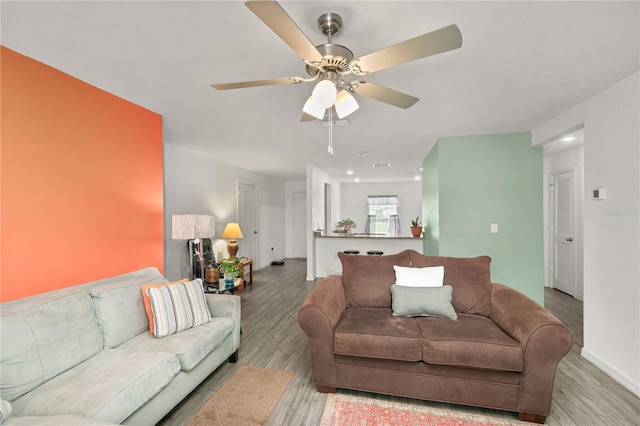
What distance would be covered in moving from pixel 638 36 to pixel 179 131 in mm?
4156

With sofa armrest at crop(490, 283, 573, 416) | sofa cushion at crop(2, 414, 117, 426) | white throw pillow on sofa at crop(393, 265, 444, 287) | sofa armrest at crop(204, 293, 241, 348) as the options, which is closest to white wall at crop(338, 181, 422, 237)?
white throw pillow on sofa at crop(393, 265, 444, 287)

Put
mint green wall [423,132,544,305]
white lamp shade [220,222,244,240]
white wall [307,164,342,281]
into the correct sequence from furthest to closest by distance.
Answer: white wall [307,164,342,281] → white lamp shade [220,222,244,240] → mint green wall [423,132,544,305]

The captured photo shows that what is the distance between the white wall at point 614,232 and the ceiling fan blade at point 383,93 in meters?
1.92

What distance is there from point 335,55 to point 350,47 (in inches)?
17.8

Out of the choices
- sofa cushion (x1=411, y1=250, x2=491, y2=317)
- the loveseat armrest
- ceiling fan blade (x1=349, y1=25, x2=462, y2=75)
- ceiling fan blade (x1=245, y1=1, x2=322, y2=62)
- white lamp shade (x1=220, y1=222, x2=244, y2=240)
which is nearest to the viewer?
ceiling fan blade (x1=245, y1=1, x2=322, y2=62)

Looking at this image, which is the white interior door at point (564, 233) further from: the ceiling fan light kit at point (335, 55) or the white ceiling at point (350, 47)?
the ceiling fan light kit at point (335, 55)

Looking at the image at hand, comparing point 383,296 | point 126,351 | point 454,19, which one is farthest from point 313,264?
point 454,19

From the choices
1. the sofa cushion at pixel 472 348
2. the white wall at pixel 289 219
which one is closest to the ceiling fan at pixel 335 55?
the sofa cushion at pixel 472 348

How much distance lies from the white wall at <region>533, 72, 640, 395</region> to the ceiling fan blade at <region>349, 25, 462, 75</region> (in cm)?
209

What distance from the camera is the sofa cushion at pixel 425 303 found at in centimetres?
236

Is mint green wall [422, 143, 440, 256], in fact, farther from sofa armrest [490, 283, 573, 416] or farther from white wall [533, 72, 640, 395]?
sofa armrest [490, 283, 573, 416]

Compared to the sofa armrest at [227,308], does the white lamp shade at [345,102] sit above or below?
above

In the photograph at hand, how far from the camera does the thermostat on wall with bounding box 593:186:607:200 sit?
2.50 meters

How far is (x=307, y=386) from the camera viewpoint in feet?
7.43
